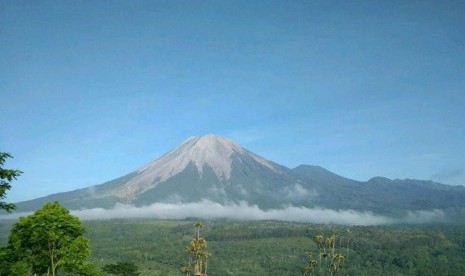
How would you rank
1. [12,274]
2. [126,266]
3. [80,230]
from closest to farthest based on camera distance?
1. [12,274]
2. [80,230]
3. [126,266]

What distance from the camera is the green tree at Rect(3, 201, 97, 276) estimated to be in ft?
101

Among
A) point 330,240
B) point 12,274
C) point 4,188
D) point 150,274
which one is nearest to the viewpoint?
point 4,188

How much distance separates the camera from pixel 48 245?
104ft

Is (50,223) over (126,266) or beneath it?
over

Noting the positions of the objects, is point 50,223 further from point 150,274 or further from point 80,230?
point 150,274

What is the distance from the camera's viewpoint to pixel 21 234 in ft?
103

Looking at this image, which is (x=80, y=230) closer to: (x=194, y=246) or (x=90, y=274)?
(x=90, y=274)

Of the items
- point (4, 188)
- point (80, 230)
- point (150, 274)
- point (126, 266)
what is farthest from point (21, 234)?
point (150, 274)

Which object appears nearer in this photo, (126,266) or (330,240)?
(126,266)

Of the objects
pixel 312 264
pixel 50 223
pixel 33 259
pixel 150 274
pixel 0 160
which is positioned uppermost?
pixel 0 160

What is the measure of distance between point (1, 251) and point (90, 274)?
5.49m

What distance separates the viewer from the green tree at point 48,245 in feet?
101

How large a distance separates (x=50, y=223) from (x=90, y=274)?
4140 mm

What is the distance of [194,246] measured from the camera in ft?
179
